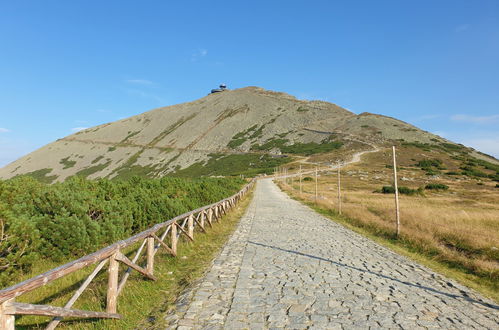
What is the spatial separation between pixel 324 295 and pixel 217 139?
120032mm

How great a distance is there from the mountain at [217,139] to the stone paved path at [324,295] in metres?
71.8

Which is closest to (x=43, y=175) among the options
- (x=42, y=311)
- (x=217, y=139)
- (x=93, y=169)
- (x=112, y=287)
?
(x=93, y=169)

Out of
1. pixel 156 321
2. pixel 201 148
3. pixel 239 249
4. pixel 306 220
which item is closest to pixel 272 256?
pixel 239 249

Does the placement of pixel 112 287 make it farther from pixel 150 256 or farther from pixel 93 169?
pixel 93 169

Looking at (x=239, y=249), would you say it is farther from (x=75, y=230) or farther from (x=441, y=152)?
(x=441, y=152)

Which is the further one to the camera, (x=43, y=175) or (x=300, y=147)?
(x=43, y=175)

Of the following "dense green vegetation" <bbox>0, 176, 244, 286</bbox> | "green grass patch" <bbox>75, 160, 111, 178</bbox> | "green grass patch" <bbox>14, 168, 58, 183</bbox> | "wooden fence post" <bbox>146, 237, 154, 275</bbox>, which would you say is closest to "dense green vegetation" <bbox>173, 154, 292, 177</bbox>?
"green grass patch" <bbox>75, 160, 111, 178</bbox>

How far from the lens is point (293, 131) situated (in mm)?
121750

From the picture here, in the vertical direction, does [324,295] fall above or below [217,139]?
below

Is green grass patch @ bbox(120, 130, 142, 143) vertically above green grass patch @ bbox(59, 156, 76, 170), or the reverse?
green grass patch @ bbox(120, 130, 142, 143)

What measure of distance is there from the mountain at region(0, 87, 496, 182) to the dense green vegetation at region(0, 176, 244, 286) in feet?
226

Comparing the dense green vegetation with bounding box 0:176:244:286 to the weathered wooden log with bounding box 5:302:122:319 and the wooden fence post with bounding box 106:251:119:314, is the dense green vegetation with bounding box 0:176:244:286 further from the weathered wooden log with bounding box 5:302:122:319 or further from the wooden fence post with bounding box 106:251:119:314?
the weathered wooden log with bounding box 5:302:122:319

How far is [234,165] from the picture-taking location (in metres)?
92.8

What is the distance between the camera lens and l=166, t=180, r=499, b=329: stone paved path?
464cm
